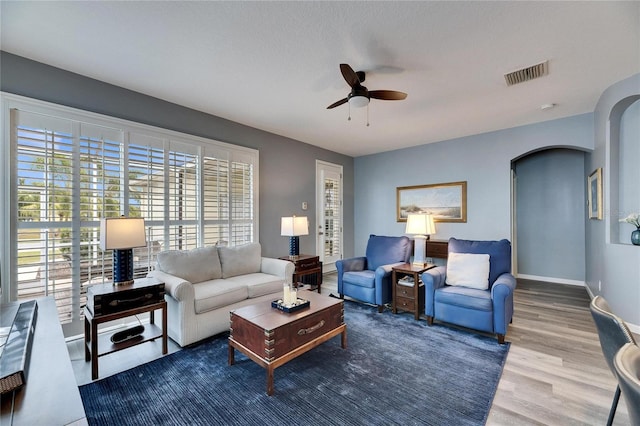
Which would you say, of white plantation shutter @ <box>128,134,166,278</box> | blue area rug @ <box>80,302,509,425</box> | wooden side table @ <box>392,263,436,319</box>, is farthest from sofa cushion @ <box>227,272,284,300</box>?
wooden side table @ <box>392,263,436,319</box>

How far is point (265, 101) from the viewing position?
11.6 feet

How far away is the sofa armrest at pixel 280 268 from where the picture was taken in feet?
12.1

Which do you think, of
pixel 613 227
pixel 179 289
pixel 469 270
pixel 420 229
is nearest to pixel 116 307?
pixel 179 289

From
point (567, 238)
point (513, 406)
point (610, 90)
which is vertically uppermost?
point (610, 90)

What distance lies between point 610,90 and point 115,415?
5514 millimetres

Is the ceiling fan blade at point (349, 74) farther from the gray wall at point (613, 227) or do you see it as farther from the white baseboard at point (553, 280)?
the white baseboard at point (553, 280)

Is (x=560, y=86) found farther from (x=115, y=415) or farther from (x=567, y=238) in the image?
(x=115, y=415)

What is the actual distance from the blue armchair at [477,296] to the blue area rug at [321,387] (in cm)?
22

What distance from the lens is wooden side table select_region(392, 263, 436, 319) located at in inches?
135

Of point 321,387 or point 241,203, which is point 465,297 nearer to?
point 321,387

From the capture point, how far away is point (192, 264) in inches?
128

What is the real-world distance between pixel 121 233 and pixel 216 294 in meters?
1.05

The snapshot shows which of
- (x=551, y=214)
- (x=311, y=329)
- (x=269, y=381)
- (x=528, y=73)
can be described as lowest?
(x=269, y=381)

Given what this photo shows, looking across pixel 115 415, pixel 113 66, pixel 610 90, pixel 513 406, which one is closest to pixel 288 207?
pixel 113 66
